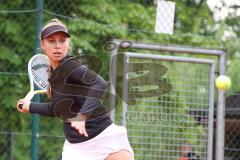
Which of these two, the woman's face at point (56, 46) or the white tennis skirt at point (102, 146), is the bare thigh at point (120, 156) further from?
the woman's face at point (56, 46)

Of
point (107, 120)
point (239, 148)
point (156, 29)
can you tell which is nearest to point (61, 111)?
point (107, 120)

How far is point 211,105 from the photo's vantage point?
647 cm

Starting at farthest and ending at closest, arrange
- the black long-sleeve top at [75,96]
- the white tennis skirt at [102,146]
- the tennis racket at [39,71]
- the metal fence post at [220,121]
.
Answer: the metal fence post at [220,121] → the tennis racket at [39,71] → the white tennis skirt at [102,146] → the black long-sleeve top at [75,96]

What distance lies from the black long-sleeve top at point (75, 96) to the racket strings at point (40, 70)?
2.72ft

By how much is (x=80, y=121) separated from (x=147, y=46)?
2.71m

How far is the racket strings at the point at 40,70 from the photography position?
5051 mm

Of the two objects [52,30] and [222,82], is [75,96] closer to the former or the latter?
[52,30]

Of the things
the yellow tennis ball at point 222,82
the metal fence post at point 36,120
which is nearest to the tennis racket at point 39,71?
the metal fence post at point 36,120

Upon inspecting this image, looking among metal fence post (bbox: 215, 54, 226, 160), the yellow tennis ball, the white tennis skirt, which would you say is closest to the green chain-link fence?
metal fence post (bbox: 215, 54, 226, 160)

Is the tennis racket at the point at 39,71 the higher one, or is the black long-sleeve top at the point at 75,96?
the tennis racket at the point at 39,71

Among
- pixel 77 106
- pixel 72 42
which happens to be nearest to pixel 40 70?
pixel 77 106

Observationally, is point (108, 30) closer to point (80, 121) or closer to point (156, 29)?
point (156, 29)

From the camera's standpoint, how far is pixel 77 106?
13.3 feet

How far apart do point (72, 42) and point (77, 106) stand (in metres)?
2.53
